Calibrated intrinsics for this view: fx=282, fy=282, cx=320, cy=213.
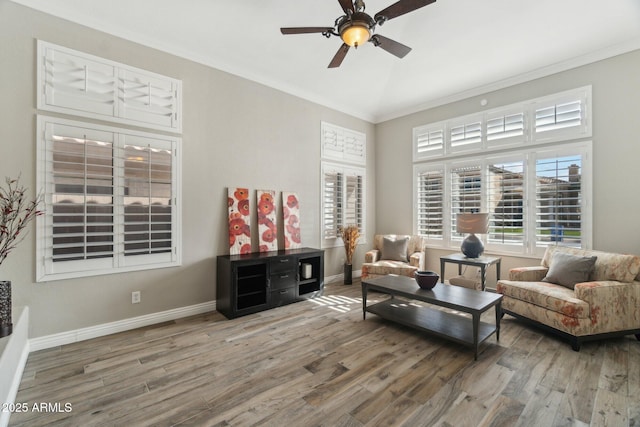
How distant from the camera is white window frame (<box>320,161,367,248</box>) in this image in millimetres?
5078

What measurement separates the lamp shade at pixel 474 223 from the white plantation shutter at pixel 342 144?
7.70 feet

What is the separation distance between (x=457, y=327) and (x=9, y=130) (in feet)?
15.5

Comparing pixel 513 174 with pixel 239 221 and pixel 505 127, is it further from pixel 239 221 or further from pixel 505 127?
pixel 239 221

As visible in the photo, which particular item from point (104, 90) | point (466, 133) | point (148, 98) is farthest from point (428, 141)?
point (104, 90)

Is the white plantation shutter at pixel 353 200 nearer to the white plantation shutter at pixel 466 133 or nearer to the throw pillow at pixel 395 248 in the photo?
the throw pillow at pixel 395 248

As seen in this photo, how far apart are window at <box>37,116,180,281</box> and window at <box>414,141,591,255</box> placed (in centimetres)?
426

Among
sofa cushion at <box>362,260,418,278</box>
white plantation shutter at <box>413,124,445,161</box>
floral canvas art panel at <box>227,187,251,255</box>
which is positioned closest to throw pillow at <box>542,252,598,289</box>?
sofa cushion at <box>362,260,418,278</box>

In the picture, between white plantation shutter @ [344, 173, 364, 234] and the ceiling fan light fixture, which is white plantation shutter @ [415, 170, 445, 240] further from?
the ceiling fan light fixture

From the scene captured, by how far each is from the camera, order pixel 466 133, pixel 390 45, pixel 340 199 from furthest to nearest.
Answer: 1. pixel 340 199
2. pixel 466 133
3. pixel 390 45

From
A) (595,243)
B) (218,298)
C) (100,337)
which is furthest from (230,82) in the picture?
(595,243)

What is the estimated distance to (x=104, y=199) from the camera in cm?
301

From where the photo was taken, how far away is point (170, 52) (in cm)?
345

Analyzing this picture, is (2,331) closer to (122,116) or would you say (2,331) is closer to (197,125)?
(122,116)

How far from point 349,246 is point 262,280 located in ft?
6.25
